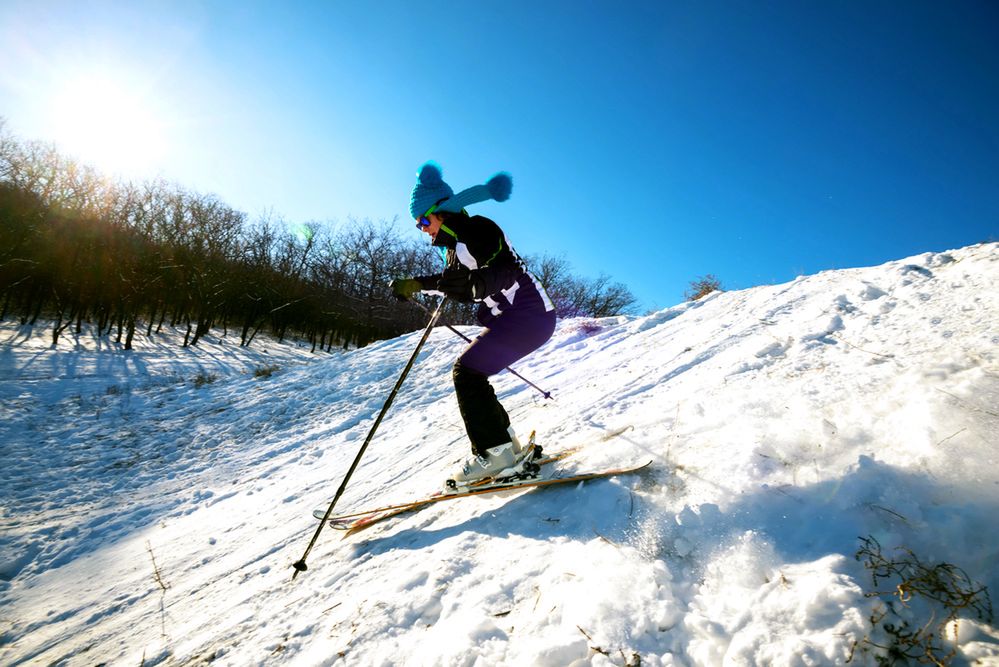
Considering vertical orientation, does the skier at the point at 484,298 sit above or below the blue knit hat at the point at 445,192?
below

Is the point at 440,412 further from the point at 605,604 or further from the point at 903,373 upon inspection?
the point at 903,373

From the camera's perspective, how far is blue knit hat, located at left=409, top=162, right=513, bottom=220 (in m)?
3.65


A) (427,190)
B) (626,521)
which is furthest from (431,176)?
(626,521)

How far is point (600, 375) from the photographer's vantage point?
6.32 metres

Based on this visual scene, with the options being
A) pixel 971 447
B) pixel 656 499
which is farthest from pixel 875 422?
pixel 656 499

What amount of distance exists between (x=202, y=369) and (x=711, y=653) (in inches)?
757

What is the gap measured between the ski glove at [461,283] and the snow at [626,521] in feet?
5.93

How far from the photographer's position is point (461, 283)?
3.36 m

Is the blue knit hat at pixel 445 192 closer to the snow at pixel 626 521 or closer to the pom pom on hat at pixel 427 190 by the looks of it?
the pom pom on hat at pixel 427 190

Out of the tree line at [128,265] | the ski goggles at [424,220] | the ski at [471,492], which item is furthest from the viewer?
the tree line at [128,265]

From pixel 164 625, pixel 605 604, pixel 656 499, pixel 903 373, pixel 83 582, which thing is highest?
pixel 903 373

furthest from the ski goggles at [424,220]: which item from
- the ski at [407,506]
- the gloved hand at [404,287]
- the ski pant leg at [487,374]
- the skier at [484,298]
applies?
the ski at [407,506]

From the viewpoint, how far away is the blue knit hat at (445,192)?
12.0ft

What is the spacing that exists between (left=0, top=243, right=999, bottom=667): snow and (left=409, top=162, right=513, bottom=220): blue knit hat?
2.63 meters
